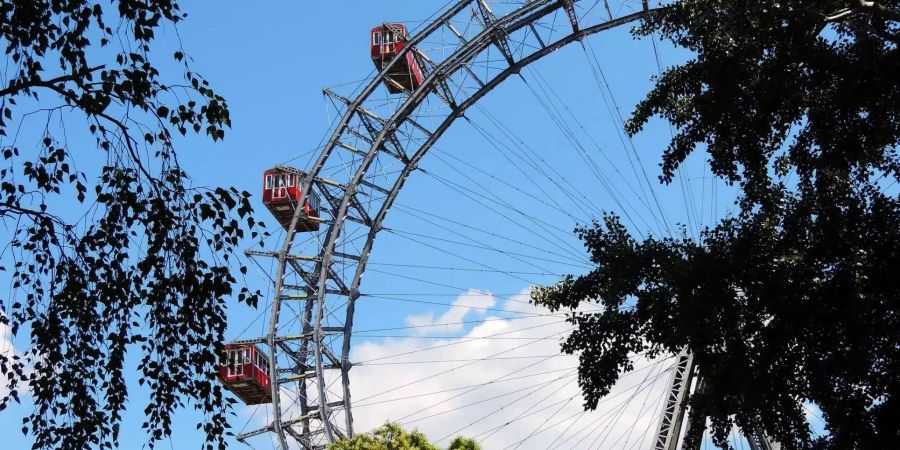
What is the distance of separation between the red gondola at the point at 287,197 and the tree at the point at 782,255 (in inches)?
971

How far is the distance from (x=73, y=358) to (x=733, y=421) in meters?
10.9

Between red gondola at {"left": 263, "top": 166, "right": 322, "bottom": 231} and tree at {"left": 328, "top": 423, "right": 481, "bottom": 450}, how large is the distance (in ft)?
32.1

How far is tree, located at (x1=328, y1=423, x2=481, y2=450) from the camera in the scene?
33969mm

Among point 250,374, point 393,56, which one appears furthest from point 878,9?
point 250,374

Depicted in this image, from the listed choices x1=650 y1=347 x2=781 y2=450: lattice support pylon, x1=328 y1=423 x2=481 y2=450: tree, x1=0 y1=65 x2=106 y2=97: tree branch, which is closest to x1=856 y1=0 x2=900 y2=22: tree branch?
x1=0 y1=65 x2=106 y2=97: tree branch

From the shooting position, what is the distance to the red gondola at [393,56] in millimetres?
39375

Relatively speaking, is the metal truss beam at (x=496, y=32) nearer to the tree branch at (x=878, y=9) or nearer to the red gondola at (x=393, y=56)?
the red gondola at (x=393, y=56)

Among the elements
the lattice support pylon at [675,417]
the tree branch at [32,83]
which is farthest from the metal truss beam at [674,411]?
the tree branch at [32,83]

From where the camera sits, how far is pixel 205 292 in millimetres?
10383

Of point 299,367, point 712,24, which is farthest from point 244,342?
point 712,24

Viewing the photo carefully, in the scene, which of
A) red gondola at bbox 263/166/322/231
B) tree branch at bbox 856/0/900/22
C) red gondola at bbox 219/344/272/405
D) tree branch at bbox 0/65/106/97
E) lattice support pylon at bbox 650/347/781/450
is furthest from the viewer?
red gondola at bbox 263/166/322/231

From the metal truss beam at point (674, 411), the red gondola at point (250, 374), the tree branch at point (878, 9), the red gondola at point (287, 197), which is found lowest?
the tree branch at point (878, 9)

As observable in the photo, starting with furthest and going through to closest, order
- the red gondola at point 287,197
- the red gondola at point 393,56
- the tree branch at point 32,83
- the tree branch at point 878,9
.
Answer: the red gondola at point 287,197 < the red gondola at point 393,56 < the tree branch at point 878,9 < the tree branch at point 32,83

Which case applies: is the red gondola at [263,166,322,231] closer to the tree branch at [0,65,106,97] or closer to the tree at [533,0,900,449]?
the tree at [533,0,900,449]
